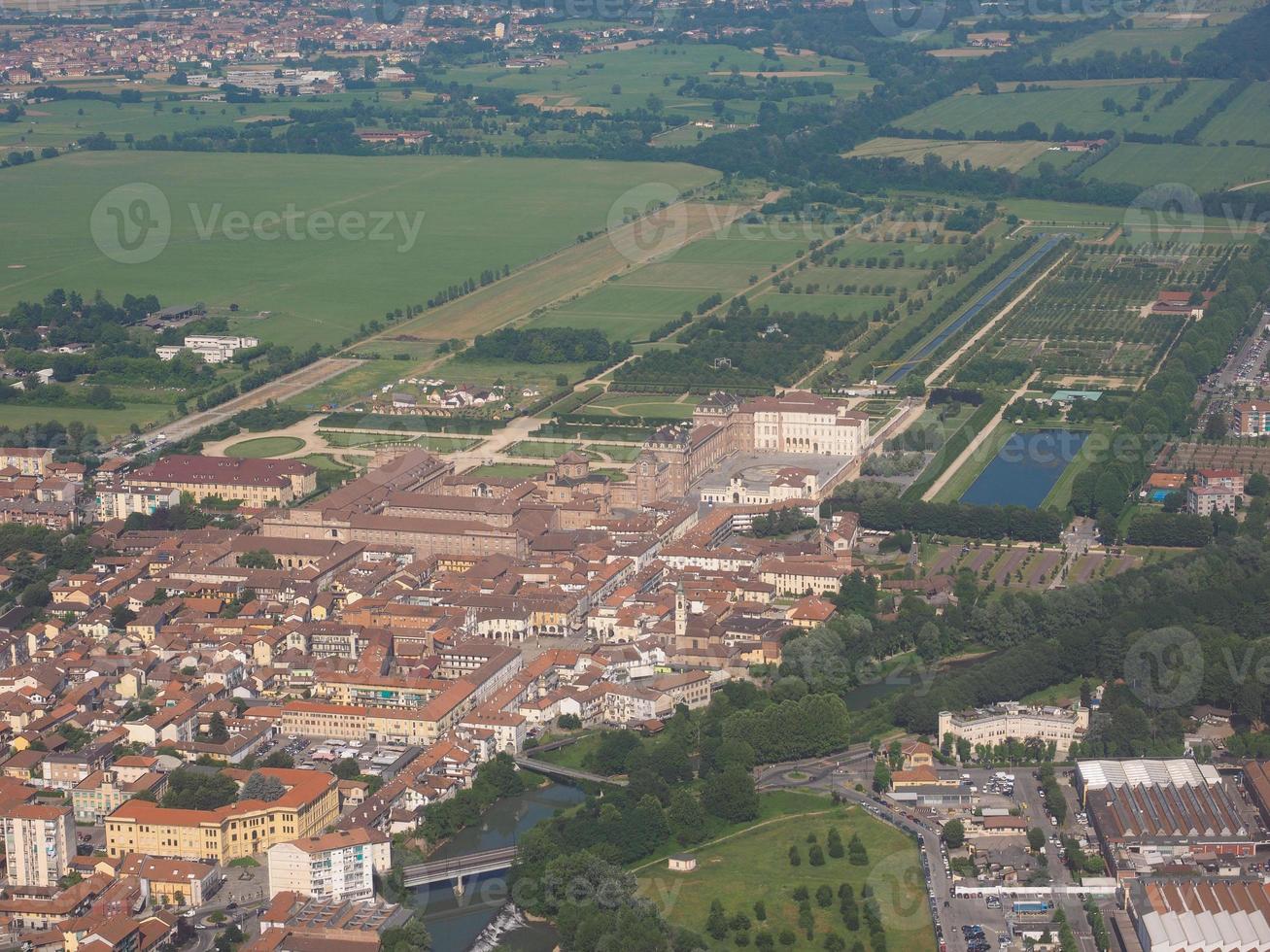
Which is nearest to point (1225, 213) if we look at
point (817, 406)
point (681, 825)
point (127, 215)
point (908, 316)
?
point (908, 316)

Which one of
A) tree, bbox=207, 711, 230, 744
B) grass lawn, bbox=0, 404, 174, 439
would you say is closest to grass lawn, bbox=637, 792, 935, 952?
tree, bbox=207, 711, 230, 744

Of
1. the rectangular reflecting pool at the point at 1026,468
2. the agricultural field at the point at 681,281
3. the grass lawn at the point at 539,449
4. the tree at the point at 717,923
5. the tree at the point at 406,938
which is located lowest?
the tree at the point at 717,923

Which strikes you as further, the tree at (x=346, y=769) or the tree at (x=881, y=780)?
the tree at (x=346, y=769)

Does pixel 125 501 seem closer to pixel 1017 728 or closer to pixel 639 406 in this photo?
pixel 639 406

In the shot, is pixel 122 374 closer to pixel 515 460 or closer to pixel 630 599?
pixel 515 460

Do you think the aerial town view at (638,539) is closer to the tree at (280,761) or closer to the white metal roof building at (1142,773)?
the white metal roof building at (1142,773)

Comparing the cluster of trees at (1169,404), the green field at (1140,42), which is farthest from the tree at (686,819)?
the green field at (1140,42)

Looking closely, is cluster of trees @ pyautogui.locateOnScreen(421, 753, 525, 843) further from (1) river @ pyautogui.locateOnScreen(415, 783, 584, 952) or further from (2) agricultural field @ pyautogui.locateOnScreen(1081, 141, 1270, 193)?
(2) agricultural field @ pyautogui.locateOnScreen(1081, 141, 1270, 193)
